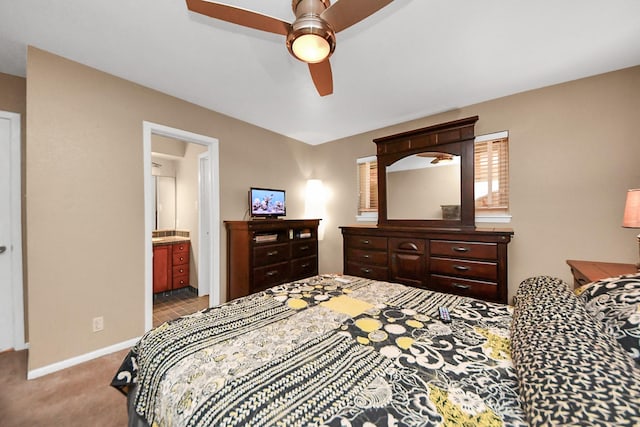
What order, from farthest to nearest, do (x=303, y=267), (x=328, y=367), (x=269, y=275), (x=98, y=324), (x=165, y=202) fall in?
(x=165, y=202), (x=303, y=267), (x=269, y=275), (x=98, y=324), (x=328, y=367)

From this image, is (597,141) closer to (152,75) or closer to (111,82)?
(152,75)

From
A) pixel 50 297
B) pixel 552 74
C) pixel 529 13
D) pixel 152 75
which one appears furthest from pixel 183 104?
pixel 552 74

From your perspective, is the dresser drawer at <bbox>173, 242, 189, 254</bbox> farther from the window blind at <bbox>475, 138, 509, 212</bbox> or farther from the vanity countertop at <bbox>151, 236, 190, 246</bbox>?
the window blind at <bbox>475, 138, 509, 212</bbox>

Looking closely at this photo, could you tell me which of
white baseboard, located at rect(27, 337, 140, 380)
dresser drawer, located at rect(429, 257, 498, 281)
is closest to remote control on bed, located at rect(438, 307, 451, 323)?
dresser drawer, located at rect(429, 257, 498, 281)

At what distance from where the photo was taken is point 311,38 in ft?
4.13

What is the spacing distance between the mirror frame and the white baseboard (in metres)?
3.07

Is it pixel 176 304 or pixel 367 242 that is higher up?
pixel 367 242

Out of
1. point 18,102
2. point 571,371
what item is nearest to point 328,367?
point 571,371

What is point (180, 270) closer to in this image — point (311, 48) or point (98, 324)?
point (98, 324)

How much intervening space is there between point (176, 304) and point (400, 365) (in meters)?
3.52

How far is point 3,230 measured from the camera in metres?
2.17

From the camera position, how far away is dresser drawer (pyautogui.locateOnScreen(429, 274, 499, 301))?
2.29 m

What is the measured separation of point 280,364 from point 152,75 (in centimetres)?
270

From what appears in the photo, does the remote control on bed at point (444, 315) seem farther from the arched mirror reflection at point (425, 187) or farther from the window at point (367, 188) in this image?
the window at point (367, 188)
